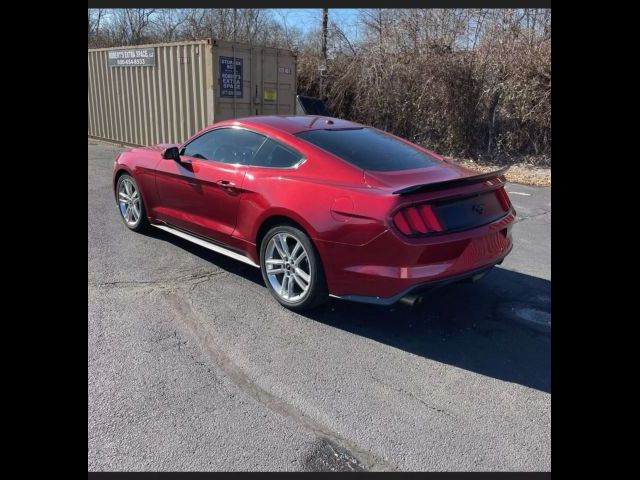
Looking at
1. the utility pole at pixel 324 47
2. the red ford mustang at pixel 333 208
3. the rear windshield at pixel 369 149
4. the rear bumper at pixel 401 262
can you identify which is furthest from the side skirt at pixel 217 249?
the utility pole at pixel 324 47

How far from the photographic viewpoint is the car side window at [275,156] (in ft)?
14.0

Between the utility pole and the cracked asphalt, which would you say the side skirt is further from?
the utility pole

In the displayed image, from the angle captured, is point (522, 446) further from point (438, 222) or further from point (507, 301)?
point (507, 301)

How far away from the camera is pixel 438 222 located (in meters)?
3.54

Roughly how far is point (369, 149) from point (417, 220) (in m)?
1.10

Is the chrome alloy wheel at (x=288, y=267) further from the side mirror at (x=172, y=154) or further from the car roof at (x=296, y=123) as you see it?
the side mirror at (x=172, y=154)

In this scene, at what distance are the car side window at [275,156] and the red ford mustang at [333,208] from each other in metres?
0.01

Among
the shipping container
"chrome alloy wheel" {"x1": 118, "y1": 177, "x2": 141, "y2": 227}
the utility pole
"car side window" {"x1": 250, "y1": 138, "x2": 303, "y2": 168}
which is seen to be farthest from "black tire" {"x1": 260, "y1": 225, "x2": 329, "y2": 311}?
the utility pole

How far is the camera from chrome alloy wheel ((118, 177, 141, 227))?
19.9ft

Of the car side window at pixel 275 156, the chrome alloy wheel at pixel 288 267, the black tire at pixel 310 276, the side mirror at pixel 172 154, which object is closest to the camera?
the black tire at pixel 310 276

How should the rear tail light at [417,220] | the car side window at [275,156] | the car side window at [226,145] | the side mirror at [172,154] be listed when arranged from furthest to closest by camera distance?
the side mirror at [172,154] < the car side window at [226,145] < the car side window at [275,156] < the rear tail light at [417,220]

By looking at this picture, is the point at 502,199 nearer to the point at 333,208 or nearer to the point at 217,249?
the point at 333,208

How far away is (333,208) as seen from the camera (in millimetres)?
3732
